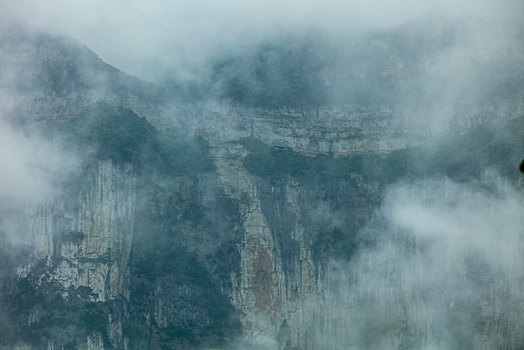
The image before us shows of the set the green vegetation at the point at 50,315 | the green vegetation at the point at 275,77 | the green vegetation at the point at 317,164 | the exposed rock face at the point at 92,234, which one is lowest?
the green vegetation at the point at 50,315

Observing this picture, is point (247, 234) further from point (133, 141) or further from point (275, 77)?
point (275, 77)

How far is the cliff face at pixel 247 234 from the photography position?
76750 mm

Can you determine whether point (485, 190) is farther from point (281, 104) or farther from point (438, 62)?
point (281, 104)

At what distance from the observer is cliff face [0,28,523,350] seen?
252 feet

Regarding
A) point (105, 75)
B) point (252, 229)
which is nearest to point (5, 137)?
point (105, 75)

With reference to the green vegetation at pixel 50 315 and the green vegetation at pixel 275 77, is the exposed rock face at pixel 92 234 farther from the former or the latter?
the green vegetation at pixel 275 77

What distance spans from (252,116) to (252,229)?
9596 millimetres

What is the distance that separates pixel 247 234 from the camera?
81500 mm

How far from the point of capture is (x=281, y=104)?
85188 millimetres

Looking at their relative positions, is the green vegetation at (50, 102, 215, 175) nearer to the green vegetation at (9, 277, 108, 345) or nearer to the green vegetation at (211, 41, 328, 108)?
the green vegetation at (211, 41, 328, 108)

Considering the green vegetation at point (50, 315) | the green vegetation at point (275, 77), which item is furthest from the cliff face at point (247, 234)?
the green vegetation at point (275, 77)

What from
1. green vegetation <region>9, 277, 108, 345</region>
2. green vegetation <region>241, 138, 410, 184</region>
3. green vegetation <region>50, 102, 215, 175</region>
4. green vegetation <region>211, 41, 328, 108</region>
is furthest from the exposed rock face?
green vegetation <region>211, 41, 328, 108</region>

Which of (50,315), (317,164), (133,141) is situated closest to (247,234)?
(317,164)

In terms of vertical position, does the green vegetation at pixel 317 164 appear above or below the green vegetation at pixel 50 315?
above
